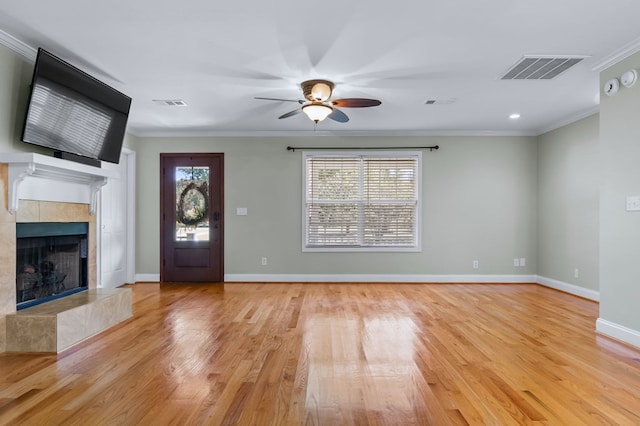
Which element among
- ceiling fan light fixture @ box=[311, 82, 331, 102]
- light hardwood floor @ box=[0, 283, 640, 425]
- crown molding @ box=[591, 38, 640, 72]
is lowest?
light hardwood floor @ box=[0, 283, 640, 425]

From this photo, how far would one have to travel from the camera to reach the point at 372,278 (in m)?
6.27

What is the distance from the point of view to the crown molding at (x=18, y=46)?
9.77ft

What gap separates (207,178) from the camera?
634 cm

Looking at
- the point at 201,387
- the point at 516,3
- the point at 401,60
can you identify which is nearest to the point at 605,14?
the point at 516,3

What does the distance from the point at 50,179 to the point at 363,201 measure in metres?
4.26

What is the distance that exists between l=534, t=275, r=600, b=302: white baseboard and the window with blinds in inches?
83.6

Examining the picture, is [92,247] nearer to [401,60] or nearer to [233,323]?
[233,323]

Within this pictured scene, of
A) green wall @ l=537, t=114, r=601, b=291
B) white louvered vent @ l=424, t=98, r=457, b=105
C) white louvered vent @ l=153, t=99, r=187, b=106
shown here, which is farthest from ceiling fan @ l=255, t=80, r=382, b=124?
green wall @ l=537, t=114, r=601, b=291

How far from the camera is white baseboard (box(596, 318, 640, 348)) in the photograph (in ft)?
10.3

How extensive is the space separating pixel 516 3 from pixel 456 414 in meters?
2.58

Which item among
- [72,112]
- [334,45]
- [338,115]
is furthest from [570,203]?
[72,112]

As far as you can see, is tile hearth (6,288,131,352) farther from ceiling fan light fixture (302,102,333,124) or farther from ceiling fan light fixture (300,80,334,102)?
ceiling fan light fixture (300,80,334,102)

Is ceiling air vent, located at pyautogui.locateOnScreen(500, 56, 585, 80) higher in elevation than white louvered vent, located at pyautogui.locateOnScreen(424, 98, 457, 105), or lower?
higher

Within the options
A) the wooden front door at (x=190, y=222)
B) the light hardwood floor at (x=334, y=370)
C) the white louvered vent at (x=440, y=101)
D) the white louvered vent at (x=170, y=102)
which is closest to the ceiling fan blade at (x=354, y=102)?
the white louvered vent at (x=440, y=101)
